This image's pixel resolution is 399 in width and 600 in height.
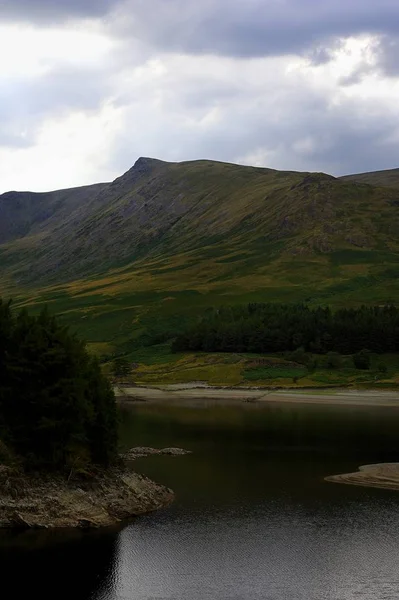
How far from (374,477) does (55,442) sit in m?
38.6

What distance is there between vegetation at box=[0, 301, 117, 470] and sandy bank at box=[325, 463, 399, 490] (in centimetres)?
2829

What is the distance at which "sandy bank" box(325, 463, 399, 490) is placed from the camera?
265ft

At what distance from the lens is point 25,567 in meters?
53.2

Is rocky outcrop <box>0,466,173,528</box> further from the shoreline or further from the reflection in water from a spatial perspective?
the shoreline

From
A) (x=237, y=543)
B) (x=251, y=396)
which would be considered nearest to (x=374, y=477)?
(x=237, y=543)

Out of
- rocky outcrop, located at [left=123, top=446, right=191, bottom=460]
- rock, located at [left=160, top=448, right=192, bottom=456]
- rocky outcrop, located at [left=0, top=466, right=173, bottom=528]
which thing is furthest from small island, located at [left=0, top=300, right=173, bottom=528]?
rock, located at [left=160, top=448, right=192, bottom=456]

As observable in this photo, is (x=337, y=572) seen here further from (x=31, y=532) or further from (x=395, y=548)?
(x=31, y=532)

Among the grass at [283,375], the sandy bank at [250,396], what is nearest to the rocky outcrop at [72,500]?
Result: the sandy bank at [250,396]

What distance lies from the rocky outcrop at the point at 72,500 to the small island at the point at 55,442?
9 cm

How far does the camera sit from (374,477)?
273 ft

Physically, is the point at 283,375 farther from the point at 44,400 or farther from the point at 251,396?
the point at 44,400

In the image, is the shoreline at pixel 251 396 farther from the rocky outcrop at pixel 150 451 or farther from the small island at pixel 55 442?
the small island at pixel 55 442

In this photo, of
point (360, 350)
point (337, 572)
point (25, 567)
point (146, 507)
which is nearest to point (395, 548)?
point (337, 572)

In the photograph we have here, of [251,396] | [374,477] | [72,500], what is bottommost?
[251,396]
